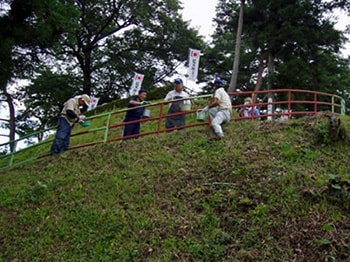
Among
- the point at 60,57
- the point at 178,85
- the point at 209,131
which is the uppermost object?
the point at 60,57

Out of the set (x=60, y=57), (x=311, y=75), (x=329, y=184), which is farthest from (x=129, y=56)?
(x=329, y=184)

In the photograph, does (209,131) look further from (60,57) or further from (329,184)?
(60,57)

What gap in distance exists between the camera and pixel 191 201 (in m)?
6.43

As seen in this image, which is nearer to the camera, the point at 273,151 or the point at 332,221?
the point at 332,221

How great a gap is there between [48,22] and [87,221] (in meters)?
5.57

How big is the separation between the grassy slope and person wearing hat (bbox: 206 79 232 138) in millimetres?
310

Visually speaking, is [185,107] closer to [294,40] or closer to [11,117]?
[294,40]

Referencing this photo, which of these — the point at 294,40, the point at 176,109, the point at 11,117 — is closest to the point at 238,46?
the point at 294,40

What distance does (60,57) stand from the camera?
27.9 meters

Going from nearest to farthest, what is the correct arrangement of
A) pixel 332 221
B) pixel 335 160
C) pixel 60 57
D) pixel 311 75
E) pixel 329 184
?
1. pixel 332 221
2. pixel 329 184
3. pixel 335 160
4. pixel 311 75
5. pixel 60 57

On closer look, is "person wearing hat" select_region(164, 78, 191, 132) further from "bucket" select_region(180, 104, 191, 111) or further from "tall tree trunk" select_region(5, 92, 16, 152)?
"tall tree trunk" select_region(5, 92, 16, 152)

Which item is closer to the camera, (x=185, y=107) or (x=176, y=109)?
(x=185, y=107)

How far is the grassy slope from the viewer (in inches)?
210

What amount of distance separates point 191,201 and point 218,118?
2.86 metres
